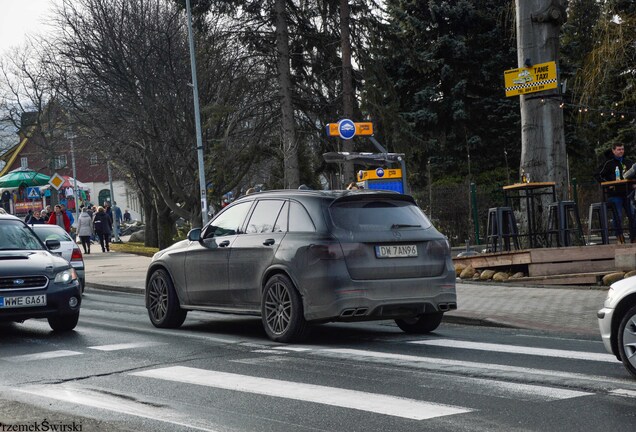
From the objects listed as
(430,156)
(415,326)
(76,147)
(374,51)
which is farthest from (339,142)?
(415,326)

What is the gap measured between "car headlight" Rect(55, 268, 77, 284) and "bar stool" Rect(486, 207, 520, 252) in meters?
8.18

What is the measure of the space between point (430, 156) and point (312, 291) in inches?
1321

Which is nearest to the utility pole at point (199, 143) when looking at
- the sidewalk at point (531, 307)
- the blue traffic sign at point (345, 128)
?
the blue traffic sign at point (345, 128)

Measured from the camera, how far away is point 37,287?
13211 mm

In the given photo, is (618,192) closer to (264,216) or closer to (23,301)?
(264,216)

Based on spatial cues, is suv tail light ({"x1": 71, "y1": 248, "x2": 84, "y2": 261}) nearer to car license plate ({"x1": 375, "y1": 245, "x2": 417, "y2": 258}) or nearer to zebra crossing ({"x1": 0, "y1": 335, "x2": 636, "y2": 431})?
zebra crossing ({"x1": 0, "y1": 335, "x2": 636, "y2": 431})

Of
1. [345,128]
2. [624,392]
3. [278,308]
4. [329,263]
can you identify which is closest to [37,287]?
[278,308]

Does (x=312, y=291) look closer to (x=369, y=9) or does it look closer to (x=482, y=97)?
(x=369, y=9)

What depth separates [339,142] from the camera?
1428 inches

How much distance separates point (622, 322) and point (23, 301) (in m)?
7.49

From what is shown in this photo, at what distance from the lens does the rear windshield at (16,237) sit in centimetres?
1438

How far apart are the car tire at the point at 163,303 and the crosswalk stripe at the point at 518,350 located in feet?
11.6

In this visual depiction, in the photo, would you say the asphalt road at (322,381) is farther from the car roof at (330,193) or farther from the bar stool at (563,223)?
the bar stool at (563,223)

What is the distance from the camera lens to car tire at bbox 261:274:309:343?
11.3m
